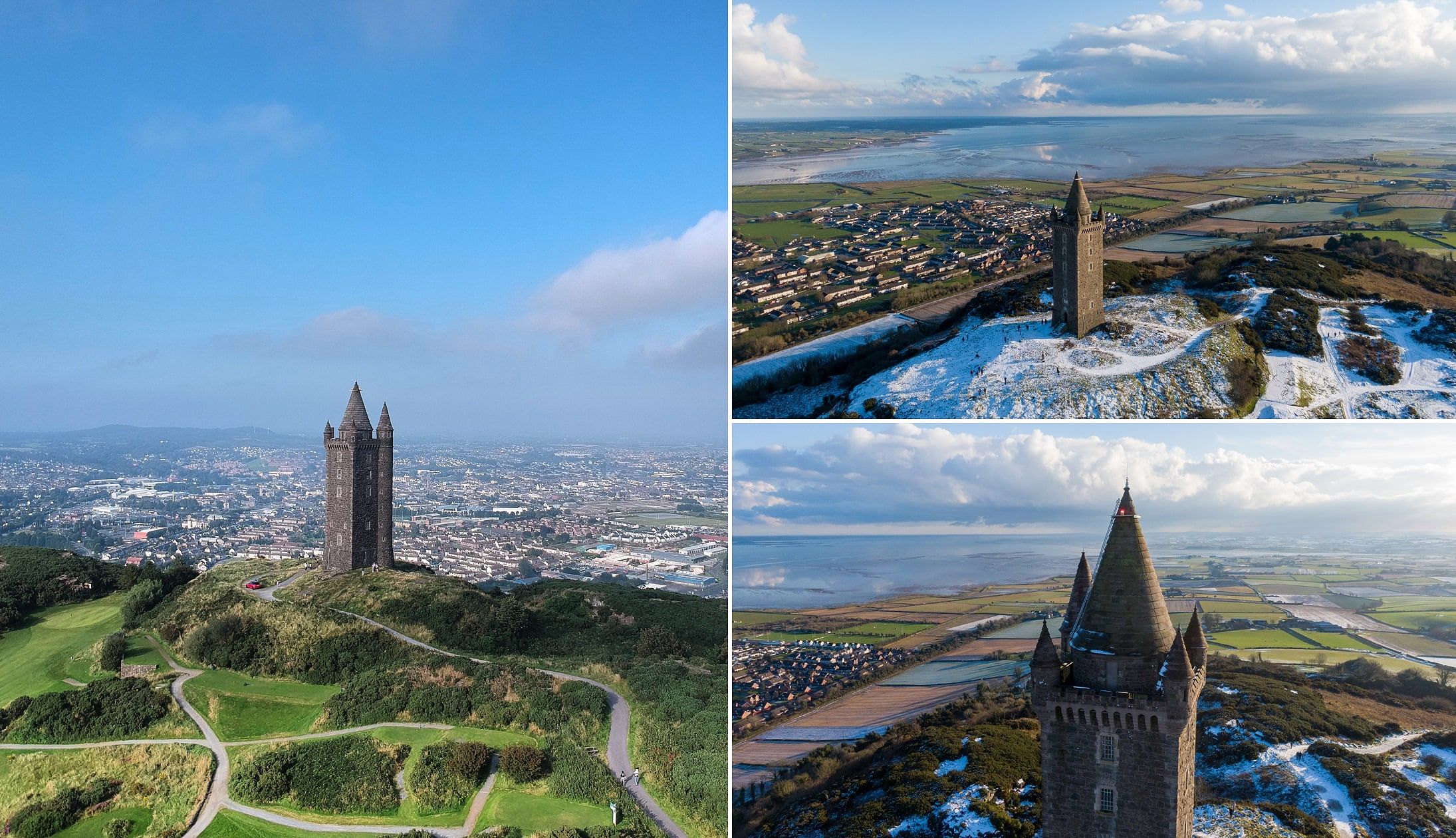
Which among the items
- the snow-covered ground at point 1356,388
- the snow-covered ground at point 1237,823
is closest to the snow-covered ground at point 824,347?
the snow-covered ground at point 1356,388

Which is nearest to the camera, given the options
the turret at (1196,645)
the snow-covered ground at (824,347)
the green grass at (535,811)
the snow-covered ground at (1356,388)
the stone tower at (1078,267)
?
the turret at (1196,645)

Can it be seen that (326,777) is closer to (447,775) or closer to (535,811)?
(447,775)

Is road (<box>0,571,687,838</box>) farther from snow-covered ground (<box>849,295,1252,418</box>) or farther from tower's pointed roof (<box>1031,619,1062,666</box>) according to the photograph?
snow-covered ground (<box>849,295,1252,418</box>)

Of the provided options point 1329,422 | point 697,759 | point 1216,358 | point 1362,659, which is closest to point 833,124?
point 1216,358

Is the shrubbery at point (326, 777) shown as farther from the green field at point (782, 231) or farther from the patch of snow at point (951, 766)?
the green field at point (782, 231)

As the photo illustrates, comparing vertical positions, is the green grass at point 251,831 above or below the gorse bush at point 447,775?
below

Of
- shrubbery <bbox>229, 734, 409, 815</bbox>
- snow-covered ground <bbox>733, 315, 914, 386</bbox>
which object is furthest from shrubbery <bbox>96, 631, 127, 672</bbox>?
snow-covered ground <bbox>733, 315, 914, 386</bbox>
